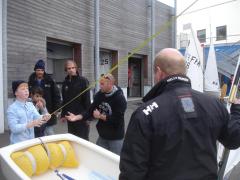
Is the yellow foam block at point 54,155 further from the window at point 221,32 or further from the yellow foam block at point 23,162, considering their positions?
the window at point 221,32

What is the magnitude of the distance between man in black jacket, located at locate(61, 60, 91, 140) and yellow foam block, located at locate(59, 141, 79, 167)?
1.68 feet

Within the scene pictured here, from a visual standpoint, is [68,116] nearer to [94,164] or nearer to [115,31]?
[94,164]

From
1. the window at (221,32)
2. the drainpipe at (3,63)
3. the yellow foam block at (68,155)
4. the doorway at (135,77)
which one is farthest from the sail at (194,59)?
the window at (221,32)

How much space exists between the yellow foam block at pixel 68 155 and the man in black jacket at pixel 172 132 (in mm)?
2497

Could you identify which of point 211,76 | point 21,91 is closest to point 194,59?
point 211,76

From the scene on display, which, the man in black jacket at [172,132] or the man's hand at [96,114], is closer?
the man in black jacket at [172,132]

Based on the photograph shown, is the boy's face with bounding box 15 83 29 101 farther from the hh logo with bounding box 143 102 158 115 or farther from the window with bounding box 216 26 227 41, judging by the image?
the window with bounding box 216 26 227 41

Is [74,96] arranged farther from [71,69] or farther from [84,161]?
[84,161]

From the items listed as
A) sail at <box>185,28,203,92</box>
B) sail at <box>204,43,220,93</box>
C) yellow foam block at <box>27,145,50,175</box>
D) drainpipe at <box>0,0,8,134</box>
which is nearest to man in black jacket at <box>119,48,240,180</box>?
yellow foam block at <box>27,145,50,175</box>

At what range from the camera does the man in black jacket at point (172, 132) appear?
5.54 ft

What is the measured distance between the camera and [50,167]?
3.98 m

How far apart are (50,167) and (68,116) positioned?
2.67 ft

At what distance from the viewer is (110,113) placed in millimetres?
3967

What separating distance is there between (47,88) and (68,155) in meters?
1.19
